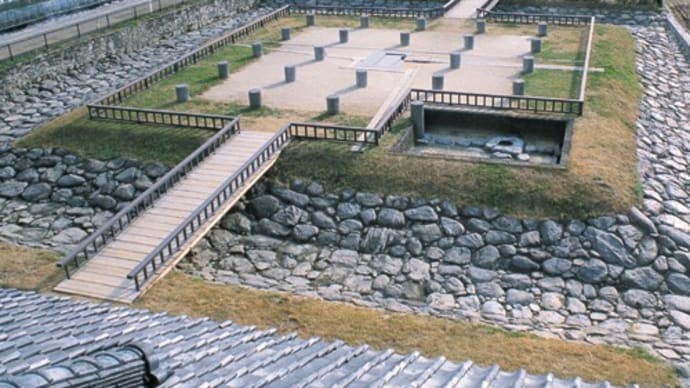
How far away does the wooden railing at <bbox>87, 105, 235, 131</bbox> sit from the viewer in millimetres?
20297

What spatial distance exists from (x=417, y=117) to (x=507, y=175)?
12.8 feet

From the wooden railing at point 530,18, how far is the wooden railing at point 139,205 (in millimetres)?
17068

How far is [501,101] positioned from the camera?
2131 centimetres

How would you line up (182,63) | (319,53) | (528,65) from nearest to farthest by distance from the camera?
(528,65), (182,63), (319,53)

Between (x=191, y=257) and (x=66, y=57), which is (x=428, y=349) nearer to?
(x=191, y=257)

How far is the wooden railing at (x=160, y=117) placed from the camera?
2030cm

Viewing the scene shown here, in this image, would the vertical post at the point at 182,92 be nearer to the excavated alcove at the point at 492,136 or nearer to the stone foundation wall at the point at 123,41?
the stone foundation wall at the point at 123,41

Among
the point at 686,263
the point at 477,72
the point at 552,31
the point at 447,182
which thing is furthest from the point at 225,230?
the point at 552,31

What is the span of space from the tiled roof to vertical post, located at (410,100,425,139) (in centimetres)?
1247

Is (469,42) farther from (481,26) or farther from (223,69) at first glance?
(223,69)

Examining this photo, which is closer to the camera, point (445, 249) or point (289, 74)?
point (445, 249)

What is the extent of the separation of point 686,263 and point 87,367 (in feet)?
42.6

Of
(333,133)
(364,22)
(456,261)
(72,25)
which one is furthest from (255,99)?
(364,22)

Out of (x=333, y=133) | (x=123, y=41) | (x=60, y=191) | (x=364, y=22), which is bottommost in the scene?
(x=60, y=191)
